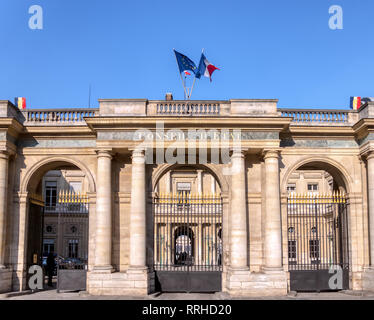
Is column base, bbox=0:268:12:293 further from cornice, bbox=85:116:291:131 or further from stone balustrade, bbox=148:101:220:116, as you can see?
stone balustrade, bbox=148:101:220:116

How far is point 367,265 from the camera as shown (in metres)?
17.0

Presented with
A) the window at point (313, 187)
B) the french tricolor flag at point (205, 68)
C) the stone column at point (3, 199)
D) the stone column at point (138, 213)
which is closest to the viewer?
the stone column at point (138, 213)

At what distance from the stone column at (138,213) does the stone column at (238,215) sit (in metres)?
2.94

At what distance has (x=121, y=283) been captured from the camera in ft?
52.5

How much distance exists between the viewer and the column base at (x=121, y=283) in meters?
16.0

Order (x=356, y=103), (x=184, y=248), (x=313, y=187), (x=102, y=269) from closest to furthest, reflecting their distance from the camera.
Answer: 1. (x=102, y=269)
2. (x=356, y=103)
3. (x=184, y=248)
4. (x=313, y=187)

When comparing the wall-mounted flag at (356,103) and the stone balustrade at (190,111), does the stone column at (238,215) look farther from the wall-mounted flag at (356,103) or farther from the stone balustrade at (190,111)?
the wall-mounted flag at (356,103)

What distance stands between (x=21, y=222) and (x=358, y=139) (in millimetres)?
12274

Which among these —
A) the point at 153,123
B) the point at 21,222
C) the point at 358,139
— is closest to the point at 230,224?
the point at 153,123

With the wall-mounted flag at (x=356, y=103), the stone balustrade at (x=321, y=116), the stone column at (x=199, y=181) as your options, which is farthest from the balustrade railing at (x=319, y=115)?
the stone column at (x=199, y=181)

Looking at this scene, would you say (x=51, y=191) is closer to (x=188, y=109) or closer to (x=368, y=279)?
(x=188, y=109)

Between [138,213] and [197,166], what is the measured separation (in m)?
2.98

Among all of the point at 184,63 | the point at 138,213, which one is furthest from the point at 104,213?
the point at 184,63
